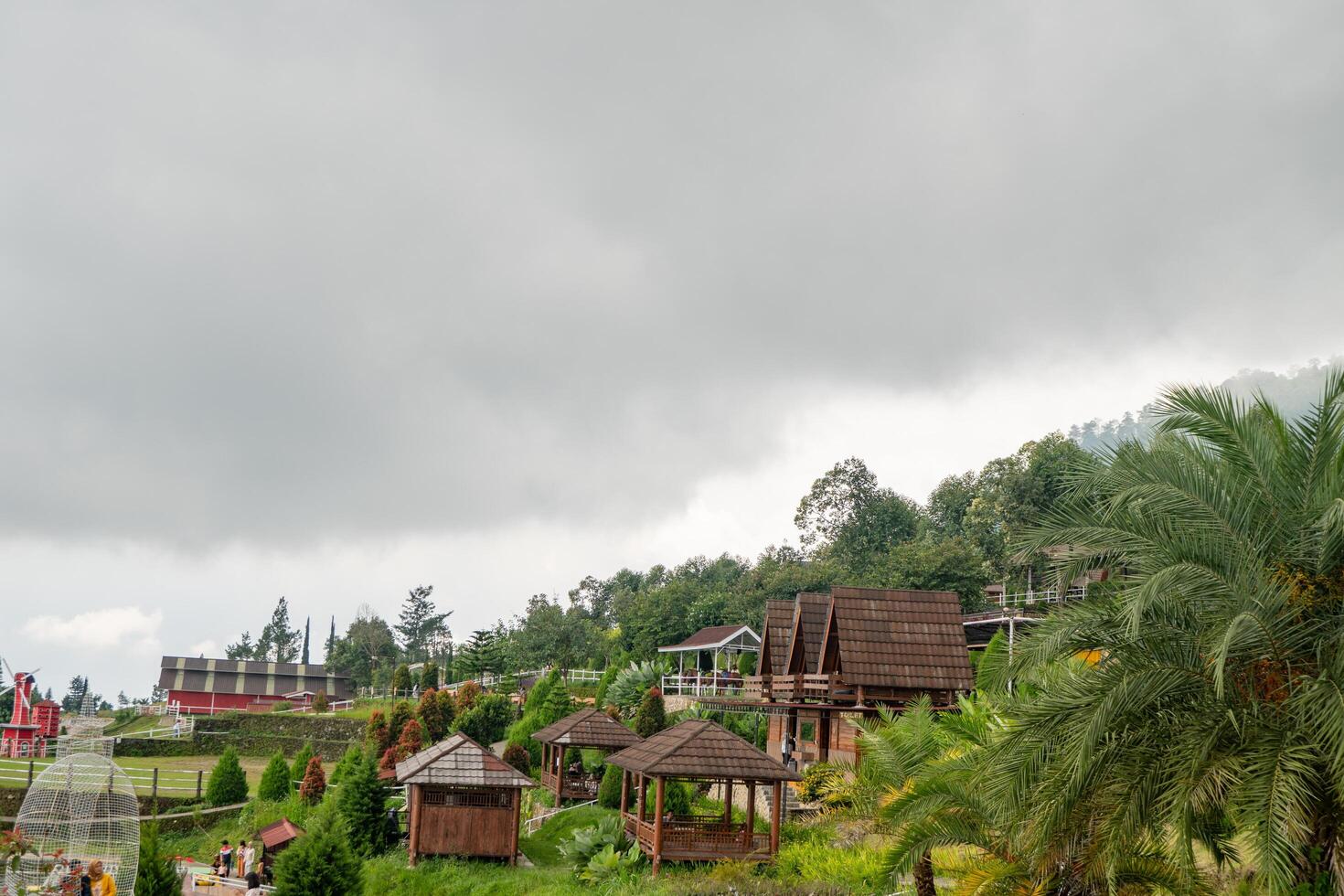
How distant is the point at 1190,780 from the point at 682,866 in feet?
45.9

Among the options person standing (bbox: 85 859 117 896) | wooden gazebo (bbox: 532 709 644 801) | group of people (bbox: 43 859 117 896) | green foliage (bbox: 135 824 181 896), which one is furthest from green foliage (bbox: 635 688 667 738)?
person standing (bbox: 85 859 117 896)

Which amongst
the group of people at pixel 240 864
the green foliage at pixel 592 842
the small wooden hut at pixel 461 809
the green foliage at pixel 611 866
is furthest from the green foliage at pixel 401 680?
the green foliage at pixel 611 866

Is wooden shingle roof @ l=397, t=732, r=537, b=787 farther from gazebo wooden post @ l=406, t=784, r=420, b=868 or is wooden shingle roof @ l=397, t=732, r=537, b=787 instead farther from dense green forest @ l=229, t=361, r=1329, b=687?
dense green forest @ l=229, t=361, r=1329, b=687

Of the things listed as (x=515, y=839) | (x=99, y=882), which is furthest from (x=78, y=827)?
(x=515, y=839)

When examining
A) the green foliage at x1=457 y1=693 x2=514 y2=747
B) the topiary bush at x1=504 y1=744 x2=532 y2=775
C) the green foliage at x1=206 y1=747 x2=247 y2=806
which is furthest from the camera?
the green foliage at x1=457 y1=693 x2=514 y2=747

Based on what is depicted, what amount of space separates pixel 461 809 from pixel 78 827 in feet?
25.2

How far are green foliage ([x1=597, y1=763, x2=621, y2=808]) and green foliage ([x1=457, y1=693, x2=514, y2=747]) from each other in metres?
11.6

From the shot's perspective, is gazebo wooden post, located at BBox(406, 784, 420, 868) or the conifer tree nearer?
gazebo wooden post, located at BBox(406, 784, 420, 868)

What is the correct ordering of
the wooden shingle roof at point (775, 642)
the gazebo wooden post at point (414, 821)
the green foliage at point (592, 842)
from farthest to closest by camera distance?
the wooden shingle roof at point (775, 642), the gazebo wooden post at point (414, 821), the green foliage at point (592, 842)

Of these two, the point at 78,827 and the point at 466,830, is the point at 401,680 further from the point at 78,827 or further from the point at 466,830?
the point at 78,827

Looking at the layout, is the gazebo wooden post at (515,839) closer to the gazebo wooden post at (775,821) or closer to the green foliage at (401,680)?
the gazebo wooden post at (775,821)

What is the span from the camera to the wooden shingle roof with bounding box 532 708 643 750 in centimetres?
2995

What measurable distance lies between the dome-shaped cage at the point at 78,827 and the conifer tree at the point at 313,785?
1145 cm

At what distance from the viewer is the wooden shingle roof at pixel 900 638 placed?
29.2 m
